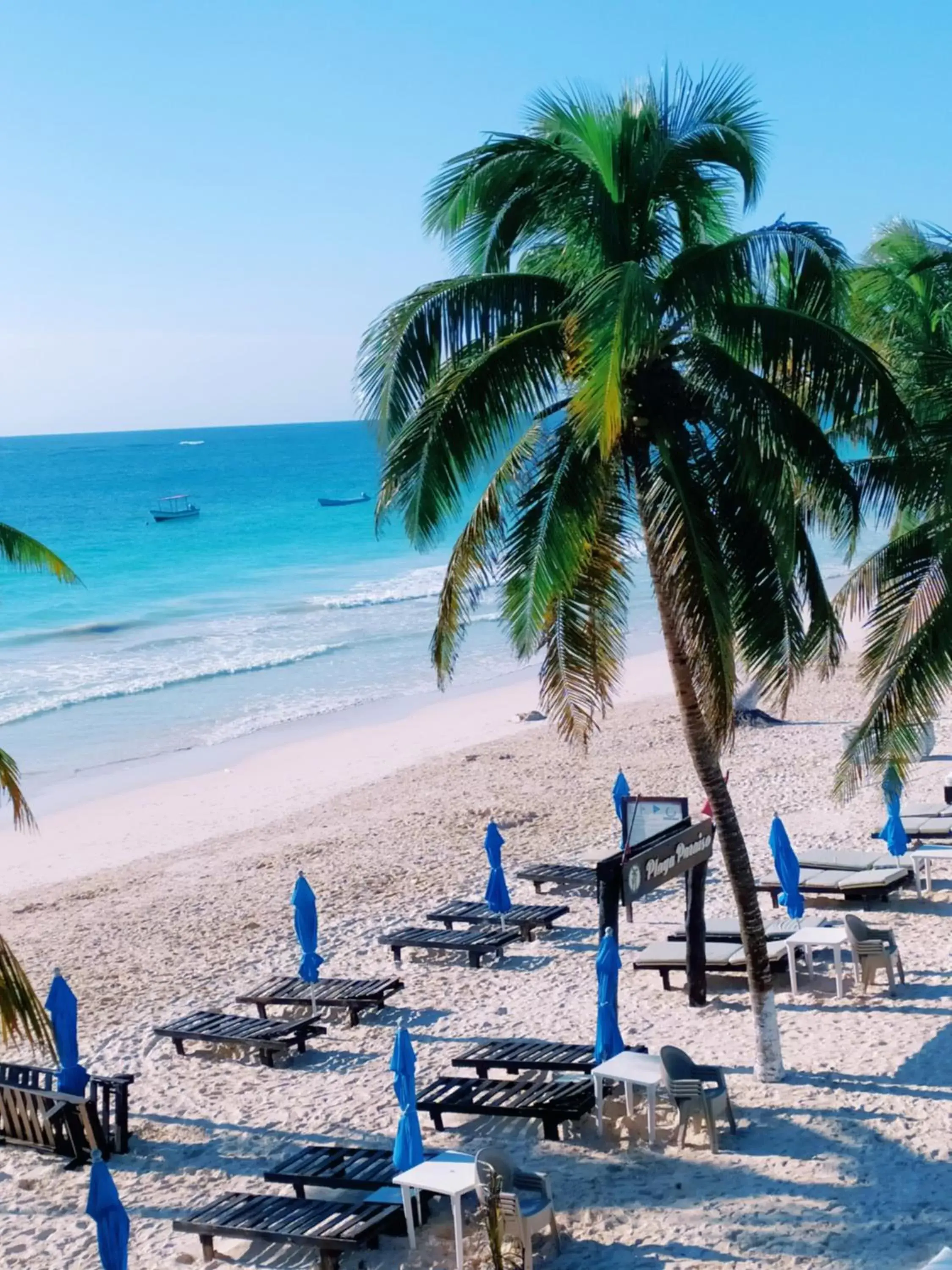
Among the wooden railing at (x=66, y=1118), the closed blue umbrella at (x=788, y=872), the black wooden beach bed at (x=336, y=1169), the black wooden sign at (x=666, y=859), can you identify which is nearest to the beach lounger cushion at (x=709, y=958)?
the closed blue umbrella at (x=788, y=872)

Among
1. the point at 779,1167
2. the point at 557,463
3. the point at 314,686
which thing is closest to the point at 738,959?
the point at 779,1167

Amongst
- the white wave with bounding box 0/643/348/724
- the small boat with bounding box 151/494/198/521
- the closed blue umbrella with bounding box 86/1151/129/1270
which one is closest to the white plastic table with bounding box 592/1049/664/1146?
the closed blue umbrella with bounding box 86/1151/129/1270

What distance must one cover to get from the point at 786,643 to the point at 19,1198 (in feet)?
21.1

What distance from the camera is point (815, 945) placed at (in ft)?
38.2

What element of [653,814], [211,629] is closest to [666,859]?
[653,814]

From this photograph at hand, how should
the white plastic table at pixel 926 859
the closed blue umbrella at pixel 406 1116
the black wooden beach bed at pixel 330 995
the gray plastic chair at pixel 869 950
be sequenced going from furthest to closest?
the white plastic table at pixel 926 859 → the black wooden beach bed at pixel 330 995 → the gray plastic chair at pixel 869 950 → the closed blue umbrella at pixel 406 1116

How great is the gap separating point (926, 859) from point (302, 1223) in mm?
8358

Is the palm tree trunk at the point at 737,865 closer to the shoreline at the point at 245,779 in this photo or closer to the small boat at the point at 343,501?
the shoreline at the point at 245,779

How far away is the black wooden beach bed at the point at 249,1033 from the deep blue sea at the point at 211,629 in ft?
16.2

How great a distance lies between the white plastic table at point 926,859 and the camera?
14164 mm

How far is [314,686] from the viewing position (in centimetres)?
3369

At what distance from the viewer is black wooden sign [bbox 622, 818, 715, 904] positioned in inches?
397

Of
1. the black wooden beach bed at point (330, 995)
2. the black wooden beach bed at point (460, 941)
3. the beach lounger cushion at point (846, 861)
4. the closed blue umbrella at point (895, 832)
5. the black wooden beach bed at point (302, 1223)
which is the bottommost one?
the black wooden beach bed at point (302, 1223)

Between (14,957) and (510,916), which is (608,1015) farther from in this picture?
(510,916)
